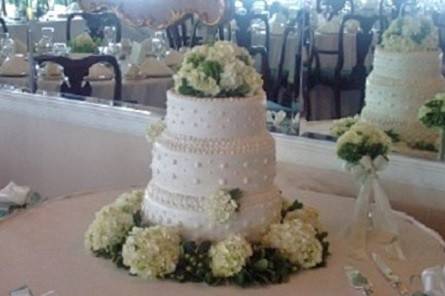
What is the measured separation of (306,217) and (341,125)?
0.69 m

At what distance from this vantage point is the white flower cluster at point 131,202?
1593 millimetres

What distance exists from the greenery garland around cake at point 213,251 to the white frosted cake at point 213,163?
27 mm

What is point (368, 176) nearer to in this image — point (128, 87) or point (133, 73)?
point (128, 87)

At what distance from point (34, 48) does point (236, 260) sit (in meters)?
2.63

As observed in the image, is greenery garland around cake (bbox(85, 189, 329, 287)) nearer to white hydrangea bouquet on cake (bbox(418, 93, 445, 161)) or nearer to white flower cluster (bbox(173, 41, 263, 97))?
white flower cluster (bbox(173, 41, 263, 97))

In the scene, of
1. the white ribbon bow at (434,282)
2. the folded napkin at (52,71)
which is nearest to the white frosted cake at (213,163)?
the white ribbon bow at (434,282)

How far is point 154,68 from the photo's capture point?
→ 3.28 metres

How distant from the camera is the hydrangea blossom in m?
1.56

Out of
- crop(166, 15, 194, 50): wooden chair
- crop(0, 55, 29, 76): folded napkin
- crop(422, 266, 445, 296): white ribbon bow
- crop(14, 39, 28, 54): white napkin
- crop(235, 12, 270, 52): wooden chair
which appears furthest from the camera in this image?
crop(14, 39, 28, 54): white napkin

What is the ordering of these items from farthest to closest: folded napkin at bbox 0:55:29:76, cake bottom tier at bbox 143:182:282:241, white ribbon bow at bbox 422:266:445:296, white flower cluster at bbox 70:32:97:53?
1. white flower cluster at bbox 70:32:97:53
2. folded napkin at bbox 0:55:29:76
3. cake bottom tier at bbox 143:182:282:241
4. white ribbon bow at bbox 422:266:445:296

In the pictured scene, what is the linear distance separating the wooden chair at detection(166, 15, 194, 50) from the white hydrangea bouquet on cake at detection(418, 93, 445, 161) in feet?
3.76

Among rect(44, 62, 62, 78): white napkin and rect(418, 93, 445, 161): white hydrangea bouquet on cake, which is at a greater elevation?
rect(418, 93, 445, 161): white hydrangea bouquet on cake

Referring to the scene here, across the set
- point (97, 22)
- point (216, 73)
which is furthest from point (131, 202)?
point (97, 22)

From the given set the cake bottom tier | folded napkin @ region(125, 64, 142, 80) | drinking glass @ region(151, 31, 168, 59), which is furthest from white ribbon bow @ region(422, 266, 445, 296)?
folded napkin @ region(125, 64, 142, 80)
